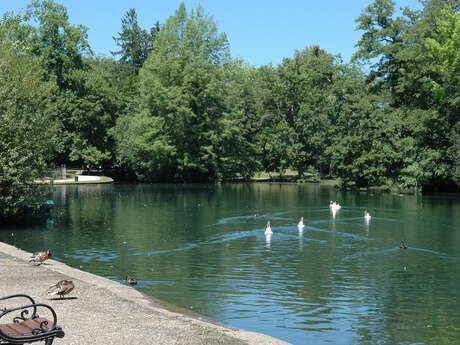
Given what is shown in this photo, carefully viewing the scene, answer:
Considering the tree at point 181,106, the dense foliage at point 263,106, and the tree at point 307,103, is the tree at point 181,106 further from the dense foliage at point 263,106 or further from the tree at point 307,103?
the tree at point 307,103

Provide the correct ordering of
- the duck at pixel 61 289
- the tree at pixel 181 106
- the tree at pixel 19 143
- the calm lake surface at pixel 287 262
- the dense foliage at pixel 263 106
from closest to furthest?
the duck at pixel 61 289 → the calm lake surface at pixel 287 262 → the tree at pixel 19 143 → the dense foliage at pixel 263 106 → the tree at pixel 181 106

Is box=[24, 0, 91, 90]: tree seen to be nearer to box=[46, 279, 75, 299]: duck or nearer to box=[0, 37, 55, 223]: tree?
box=[0, 37, 55, 223]: tree

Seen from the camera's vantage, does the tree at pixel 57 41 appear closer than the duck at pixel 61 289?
No

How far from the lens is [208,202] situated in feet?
180

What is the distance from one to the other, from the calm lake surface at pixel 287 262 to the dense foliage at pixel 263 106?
71.5 ft

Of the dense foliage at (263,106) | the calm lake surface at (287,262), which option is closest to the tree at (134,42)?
the dense foliage at (263,106)

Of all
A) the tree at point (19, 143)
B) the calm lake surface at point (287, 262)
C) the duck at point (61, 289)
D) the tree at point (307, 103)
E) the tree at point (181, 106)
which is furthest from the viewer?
the tree at point (307, 103)

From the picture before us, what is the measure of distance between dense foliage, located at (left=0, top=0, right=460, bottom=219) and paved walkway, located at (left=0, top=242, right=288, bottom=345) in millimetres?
35941

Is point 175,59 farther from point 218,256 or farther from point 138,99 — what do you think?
point 218,256

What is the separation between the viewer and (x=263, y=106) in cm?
10450

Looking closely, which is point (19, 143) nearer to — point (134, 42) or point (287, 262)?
point (287, 262)

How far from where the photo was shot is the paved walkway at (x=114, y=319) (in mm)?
11203

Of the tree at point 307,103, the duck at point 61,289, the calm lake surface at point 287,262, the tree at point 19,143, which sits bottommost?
the calm lake surface at point 287,262

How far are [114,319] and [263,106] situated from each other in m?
93.5
